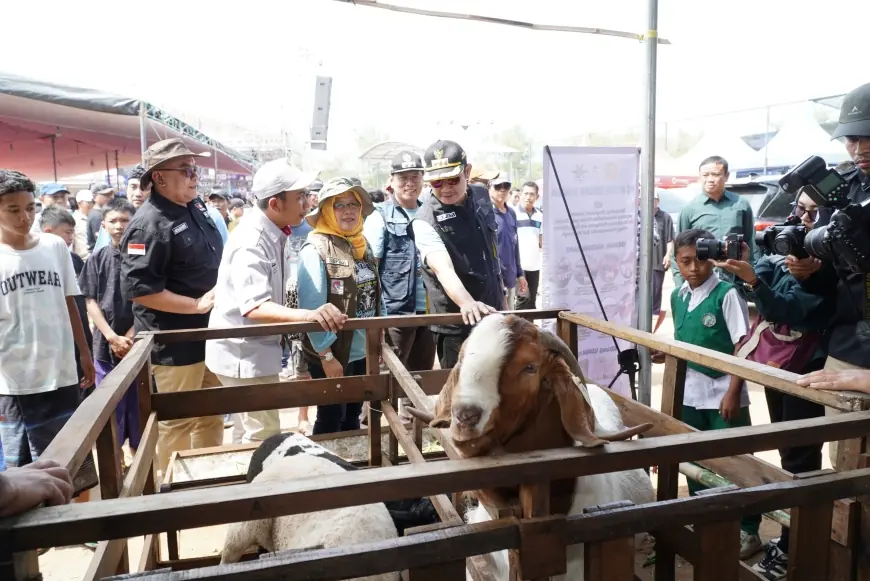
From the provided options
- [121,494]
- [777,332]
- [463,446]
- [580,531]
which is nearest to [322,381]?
[121,494]

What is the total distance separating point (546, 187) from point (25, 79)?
7.70 m

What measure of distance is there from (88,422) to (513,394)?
1246 millimetres

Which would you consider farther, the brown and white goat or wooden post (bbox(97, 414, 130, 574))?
wooden post (bbox(97, 414, 130, 574))

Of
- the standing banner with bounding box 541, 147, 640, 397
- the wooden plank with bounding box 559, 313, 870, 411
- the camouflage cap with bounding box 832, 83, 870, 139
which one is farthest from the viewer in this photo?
the standing banner with bounding box 541, 147, 640, 397

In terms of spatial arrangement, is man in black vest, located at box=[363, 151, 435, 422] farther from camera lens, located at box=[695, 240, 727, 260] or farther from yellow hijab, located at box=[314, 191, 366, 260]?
camera lens, located at box=[695, 240, 727, 260]

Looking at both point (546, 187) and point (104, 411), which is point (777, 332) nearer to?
point (546, 187)

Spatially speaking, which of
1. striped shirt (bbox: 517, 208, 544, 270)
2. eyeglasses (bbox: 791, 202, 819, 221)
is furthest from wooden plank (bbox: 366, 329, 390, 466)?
striped shirt (bbox: 517, 208, 544, 270)

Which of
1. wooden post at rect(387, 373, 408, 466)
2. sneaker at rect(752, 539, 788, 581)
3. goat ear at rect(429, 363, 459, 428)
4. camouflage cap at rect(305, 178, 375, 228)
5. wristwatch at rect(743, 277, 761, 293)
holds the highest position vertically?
camouflage cap at rect(305, 178, 375, 228)

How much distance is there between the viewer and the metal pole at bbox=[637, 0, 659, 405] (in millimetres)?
3676

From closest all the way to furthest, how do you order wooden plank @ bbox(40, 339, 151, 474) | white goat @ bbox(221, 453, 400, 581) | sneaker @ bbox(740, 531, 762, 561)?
wooden plank @ bbox(40, 339, 151, 474) → white goat @ bbox(221, 453, 400, 581) → sneaker @ bbox(740, 531, 762, 561)

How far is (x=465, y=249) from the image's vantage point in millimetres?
4164

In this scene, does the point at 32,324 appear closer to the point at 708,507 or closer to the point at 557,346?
the point at 557,346

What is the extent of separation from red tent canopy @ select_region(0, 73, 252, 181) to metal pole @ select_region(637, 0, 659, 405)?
656 centimetres

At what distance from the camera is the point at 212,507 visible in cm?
120
